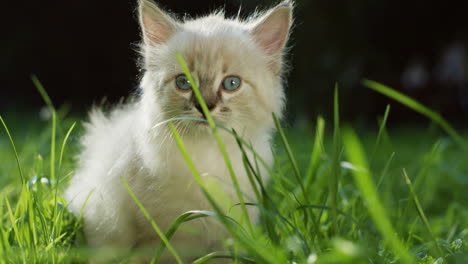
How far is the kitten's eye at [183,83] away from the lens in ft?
4.30

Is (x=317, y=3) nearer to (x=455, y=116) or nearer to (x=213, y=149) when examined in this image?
(x=455, y=116)

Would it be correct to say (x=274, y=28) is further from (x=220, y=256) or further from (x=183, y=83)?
(x=220, y=256)

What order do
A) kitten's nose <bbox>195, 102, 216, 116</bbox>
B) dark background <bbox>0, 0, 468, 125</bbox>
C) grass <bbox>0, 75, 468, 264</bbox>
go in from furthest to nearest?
1. dark background <bbox>0, 0, 468, 125</bbox>
2. kitten's nose <bbox>195, 102, 216, 116</bbox>
3. grass <bbox>0, 75, 468, 264</bbox>

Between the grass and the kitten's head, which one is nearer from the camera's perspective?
the grass

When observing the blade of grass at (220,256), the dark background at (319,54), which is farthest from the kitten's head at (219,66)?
the dark background at (319,54)

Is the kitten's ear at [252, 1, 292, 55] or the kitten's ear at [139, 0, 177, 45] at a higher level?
the kitten's ear at [139, 0, 177, 45]

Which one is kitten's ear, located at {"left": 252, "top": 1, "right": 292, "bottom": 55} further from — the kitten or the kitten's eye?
the kitten's eye

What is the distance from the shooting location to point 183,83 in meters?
1.32

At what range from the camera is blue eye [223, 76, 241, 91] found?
4.31 feet

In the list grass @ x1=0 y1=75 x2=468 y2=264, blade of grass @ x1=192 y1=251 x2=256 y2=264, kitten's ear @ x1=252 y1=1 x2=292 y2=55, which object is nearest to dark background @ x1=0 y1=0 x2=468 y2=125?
grass @ x1=0 y1=75 x2=468 y2=264

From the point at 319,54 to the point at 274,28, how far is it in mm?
3570

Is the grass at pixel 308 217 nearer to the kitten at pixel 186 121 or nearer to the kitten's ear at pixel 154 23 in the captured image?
the kitten at pixel 186 121

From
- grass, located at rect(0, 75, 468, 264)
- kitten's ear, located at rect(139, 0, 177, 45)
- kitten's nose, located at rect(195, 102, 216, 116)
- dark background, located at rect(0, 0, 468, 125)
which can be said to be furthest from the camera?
dark background, located at rect(0, 0, 468, 125)

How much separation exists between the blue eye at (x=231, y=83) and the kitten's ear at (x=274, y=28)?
181 mm
